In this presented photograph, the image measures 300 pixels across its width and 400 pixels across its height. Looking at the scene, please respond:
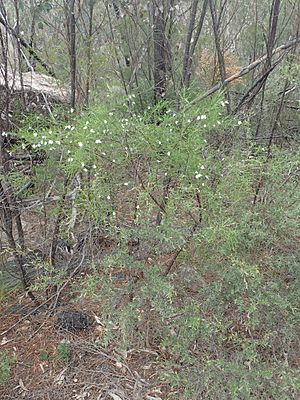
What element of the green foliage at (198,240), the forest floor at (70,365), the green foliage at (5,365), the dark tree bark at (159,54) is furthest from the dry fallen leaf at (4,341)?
the dark tree bark at (159,54)

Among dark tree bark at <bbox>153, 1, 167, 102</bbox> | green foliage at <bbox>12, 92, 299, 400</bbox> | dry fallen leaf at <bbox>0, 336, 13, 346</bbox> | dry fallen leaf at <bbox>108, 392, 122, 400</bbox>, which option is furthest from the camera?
dark tree bark at <bbox>153, 1, 167, 102</bbox>

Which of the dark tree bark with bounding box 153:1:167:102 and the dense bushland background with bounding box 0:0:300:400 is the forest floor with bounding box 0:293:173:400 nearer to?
the dense bushland background with bounding box 0:0:300:400

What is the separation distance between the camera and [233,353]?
2.28 metres

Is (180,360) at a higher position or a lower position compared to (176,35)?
lower

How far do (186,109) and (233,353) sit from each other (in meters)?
1.30

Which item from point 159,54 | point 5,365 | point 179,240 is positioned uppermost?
point 159,54

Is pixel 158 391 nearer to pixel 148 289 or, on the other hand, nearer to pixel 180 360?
pixel 180 360

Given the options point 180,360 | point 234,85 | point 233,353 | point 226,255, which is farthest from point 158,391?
point 234,85

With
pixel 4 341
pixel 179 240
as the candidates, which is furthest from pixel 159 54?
pixel 4 341

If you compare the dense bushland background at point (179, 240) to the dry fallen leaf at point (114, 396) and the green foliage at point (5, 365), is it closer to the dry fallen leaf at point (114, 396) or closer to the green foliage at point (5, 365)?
the green foliage at point (5, 365)

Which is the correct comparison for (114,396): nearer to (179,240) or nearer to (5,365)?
(5,365)

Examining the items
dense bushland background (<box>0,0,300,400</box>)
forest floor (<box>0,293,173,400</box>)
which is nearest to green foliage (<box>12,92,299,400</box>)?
dense bushland background (<box>0,0,300,400</box>)

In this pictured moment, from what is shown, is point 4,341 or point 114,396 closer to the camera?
point 114,396

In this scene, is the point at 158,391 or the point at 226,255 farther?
the point at 158,391
